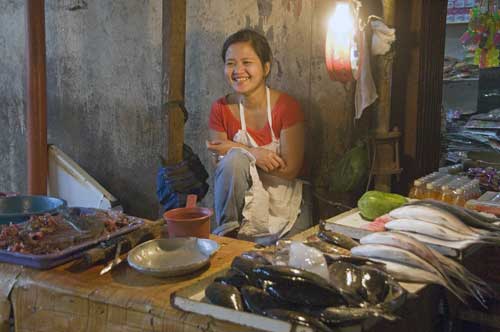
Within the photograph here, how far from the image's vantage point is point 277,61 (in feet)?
15.4

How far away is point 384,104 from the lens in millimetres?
4203

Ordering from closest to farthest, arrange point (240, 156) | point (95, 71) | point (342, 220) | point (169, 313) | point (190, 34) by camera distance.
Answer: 1. point (169, 313)
2. point (342, 220)
3. point (240, 156)
4. point (190, 34)
5. point (95, 71)

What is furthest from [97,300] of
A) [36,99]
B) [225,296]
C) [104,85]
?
[36,99]

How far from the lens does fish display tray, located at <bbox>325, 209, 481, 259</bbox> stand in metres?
2.56

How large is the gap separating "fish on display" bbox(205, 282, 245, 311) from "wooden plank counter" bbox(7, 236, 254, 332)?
66mm

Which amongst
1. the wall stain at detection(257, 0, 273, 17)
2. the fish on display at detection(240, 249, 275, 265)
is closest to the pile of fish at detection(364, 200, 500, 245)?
the fish on display at detection(240, 249, 275, 265)

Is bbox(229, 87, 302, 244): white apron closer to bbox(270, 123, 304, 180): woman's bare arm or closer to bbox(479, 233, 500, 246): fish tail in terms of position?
bbox(270, 123, 304, 180): woman's bare arm

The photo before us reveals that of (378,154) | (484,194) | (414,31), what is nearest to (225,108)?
(378,154)

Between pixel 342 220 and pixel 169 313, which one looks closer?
pixel 169 313

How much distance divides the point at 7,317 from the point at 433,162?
3601mm

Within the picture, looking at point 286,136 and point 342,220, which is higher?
point 286,136

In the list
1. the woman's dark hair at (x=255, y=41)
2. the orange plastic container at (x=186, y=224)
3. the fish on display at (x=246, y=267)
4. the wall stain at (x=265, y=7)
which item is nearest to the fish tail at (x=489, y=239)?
the fish on display at (x=246, y=267)

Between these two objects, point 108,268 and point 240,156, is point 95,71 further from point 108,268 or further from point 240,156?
point 108,268

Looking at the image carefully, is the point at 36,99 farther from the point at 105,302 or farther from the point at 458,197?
the point at 458,197
